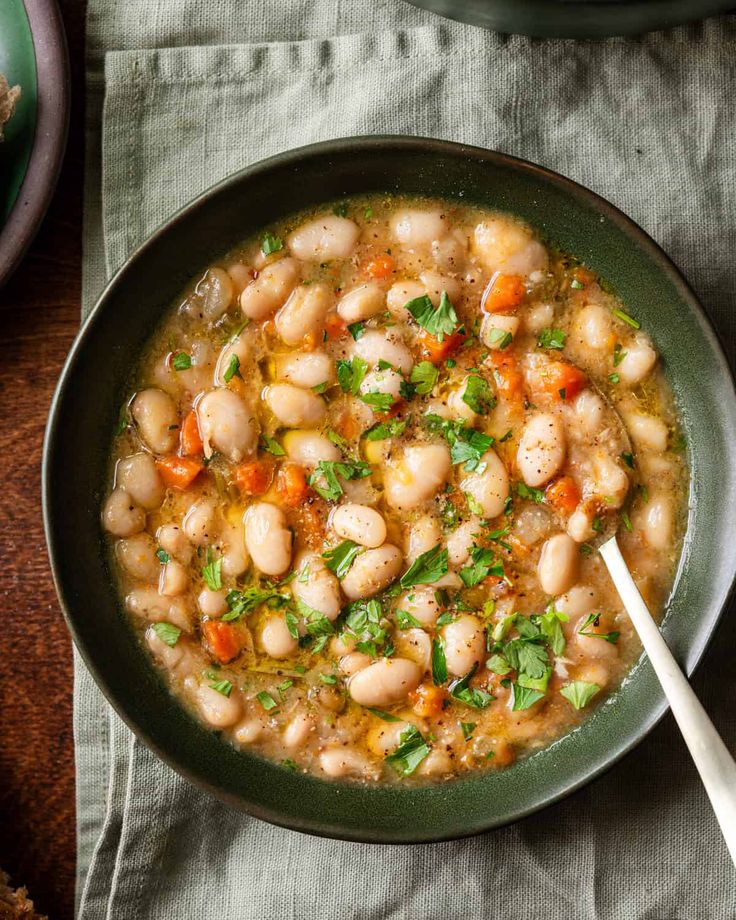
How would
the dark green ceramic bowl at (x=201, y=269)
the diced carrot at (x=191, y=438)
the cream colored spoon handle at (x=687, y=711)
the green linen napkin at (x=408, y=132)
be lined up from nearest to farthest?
the cream colored spoon handle at (x=687, y=711)
the dark green ceramic bowl at (x=201, y=269)
the diced carrot at (x=191, y=438)
the green linen napkin at (x=408, y=132)

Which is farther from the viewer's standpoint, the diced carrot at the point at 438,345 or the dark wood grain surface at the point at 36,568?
the dark wood grain surface at the point at 36,568

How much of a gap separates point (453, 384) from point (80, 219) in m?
1.09

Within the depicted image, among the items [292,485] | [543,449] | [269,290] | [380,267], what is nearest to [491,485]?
[543,449]

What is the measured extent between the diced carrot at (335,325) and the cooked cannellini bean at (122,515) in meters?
0.61

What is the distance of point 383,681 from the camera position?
7.31 ft

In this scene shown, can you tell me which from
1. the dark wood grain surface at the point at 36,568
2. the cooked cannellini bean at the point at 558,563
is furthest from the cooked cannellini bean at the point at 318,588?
the dark wood grain surface at the point at 36,568

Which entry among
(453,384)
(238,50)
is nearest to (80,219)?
(238,50)

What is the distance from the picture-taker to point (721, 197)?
8.16 ft

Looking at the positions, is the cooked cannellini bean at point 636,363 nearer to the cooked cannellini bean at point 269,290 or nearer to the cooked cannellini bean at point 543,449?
the cooked cannellini bean at point 543,449

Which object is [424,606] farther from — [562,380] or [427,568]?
[562,380]

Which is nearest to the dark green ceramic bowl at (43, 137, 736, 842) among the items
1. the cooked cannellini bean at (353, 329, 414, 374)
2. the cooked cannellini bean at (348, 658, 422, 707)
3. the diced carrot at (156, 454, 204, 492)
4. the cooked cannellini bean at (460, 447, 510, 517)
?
the diced carrot at (156, 454, 204, 492)

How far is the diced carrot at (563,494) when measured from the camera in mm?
2264

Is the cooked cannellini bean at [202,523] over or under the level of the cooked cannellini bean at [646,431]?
under

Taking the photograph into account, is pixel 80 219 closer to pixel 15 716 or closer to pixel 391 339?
pixel 391 339
